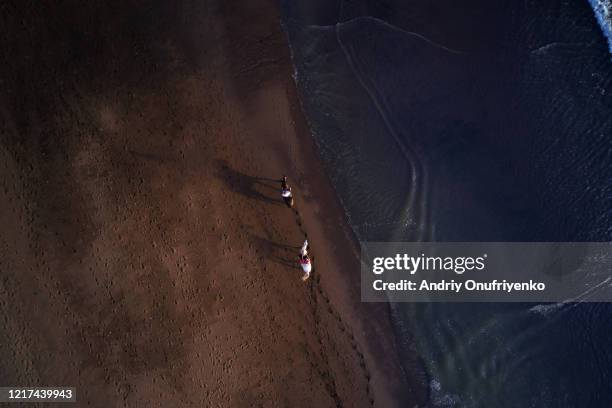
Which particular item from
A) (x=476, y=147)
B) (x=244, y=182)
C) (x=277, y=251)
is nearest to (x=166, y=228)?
(x=244, y=182)

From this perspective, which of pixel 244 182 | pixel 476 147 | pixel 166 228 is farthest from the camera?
pixel 476 147

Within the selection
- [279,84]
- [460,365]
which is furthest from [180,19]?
[460,365]

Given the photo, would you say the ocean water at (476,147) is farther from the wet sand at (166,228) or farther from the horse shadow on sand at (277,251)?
the horse shadow on sand at (277,251)

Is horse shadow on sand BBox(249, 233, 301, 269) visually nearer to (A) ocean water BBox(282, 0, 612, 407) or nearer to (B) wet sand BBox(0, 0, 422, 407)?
(B) wet sand BBox(0, 0, 422, 407)

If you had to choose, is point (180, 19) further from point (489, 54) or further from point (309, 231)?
point (489, 54)

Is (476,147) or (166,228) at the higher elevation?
(476,147)

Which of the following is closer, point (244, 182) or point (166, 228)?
point (166, 228)

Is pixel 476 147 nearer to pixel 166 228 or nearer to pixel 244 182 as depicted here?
pixel 244 182

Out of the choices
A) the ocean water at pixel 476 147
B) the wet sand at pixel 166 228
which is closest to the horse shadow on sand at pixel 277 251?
the wet sand at pixel 166 228
